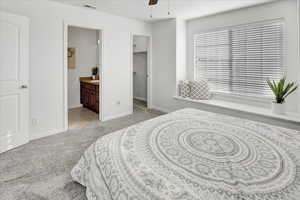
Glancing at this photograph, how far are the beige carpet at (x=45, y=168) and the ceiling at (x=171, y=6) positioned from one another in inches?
97.6

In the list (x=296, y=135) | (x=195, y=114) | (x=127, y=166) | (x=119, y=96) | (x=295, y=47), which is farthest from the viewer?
(x=119, y=96)

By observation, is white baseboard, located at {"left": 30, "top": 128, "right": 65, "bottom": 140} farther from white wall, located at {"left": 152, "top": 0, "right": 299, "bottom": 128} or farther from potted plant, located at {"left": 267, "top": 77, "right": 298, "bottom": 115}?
potted plant, located at {"left": 267, "top": 77, "right": 298, "bottom": 115}

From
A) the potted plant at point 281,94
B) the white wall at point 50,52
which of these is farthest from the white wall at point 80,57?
the potted plant at point 281,94

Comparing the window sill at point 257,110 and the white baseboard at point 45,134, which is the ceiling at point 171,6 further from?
the white baseboard at point 45,134

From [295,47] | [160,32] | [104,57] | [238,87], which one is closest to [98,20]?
[104,57]

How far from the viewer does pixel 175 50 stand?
4395mm

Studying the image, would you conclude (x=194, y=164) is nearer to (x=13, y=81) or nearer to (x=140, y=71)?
(x=13, y=81)

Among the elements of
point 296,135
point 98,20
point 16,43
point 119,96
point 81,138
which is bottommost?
point 81,138

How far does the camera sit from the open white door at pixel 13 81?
252 centimetres

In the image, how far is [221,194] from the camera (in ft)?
2.85

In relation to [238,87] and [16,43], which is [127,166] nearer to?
[16,43]

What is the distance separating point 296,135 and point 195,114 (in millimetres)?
1026

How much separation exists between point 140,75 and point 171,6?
3505 mm

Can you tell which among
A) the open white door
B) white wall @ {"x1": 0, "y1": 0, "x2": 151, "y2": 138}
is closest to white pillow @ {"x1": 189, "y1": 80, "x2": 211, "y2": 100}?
white wall @ {"x1": 0, "y1": 0, "x2": 151, "y2": 138}
